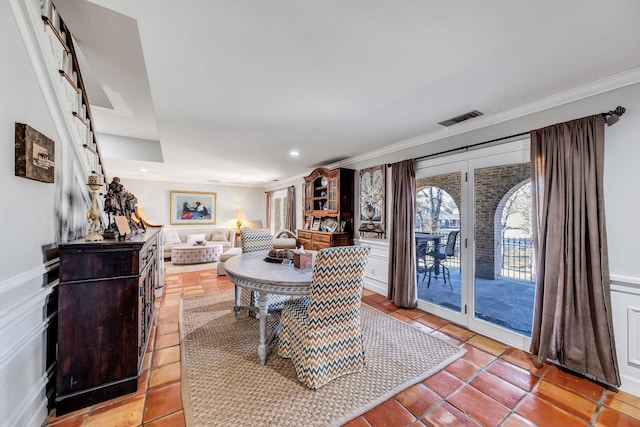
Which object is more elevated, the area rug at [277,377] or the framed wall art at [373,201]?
the framed wall art at [373,201]

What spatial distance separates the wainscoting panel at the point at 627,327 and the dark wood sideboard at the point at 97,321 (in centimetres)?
351

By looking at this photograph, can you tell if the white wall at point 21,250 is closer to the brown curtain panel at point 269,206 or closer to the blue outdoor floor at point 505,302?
the blue outdoor floor at point 505,302

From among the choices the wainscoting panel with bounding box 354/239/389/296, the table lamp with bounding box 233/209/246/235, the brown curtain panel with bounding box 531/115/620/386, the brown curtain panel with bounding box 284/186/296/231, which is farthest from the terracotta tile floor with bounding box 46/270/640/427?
the table lamp with bounding box 233/209/246/235

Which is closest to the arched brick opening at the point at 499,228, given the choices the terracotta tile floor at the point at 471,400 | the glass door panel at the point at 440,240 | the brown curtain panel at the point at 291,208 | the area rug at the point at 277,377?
the glass door panel at the point at 440,240

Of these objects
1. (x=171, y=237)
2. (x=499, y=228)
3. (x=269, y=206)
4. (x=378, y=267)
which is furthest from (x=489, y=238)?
(x=171, y=237)

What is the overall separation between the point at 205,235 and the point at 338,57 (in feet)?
22.9

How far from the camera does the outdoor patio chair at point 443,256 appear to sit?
3.10 metres

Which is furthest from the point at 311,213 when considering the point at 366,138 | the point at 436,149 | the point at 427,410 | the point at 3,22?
the point at 3,22

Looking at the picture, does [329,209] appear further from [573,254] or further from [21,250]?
[21,250]

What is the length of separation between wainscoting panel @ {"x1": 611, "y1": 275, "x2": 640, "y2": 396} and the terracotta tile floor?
126 mm

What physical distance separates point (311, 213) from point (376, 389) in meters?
3.57

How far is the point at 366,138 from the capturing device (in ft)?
11.0

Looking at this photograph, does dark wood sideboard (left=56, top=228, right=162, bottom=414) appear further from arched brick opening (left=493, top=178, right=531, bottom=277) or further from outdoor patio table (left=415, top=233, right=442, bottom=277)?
arched brick opening (left=493, top=178, right=531, bottom=277)

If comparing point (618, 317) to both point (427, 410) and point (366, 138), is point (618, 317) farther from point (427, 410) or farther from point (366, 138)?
point (366, 138)
